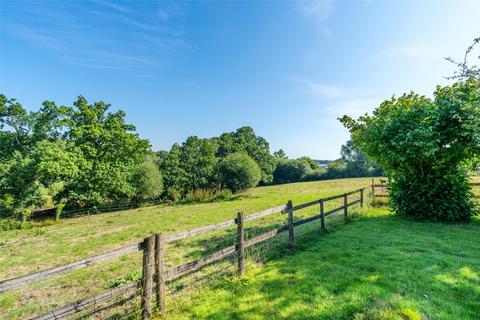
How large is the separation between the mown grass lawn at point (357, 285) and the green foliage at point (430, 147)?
2819 millimetres

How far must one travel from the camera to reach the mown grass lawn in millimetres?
3061

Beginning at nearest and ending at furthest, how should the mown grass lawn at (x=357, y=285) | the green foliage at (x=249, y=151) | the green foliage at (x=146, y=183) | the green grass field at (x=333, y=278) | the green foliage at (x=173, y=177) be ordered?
the mown grass lawn at (x=357, y=285), the green grass field at (x=333, y=278), the green foliage at (x=146, y=183), the green foliage at (x=173, y=177), the green foliage at (x=249, y=151)

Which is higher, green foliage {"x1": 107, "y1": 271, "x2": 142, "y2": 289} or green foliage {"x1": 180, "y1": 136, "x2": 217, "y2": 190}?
green foliage {"x1": 180, "y1": 136, "x2": 217, "y2": 190}

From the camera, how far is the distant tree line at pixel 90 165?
15930mm

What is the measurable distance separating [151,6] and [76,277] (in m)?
9.71

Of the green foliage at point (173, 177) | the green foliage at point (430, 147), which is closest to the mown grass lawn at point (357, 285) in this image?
the green foliage at point (430, 147)

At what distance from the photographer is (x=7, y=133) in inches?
694

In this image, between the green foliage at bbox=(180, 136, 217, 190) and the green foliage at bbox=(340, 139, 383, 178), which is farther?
the green foliage at bbox=(340, 139, 383, 178)

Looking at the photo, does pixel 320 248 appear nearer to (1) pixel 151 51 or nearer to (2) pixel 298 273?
(2) pixel 298 273

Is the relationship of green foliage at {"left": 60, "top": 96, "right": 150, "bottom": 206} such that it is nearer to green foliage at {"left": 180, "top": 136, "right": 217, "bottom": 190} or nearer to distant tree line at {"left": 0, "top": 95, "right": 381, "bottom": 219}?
distant tree line at {"left": 0, "top": 95, "right": 381, "bottom": 219}

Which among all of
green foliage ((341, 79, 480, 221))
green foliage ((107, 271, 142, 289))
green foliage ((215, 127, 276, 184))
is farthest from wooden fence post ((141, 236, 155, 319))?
green foliage ((215, 127, 276, 184))

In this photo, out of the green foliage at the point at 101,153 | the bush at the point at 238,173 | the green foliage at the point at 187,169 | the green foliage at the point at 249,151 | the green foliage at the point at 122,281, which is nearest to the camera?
the green foliage at the point at 122,281

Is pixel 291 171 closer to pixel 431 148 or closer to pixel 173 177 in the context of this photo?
pixel 173 177

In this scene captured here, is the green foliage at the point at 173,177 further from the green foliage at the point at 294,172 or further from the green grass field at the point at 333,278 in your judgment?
the green foliage at the point at 294,172
